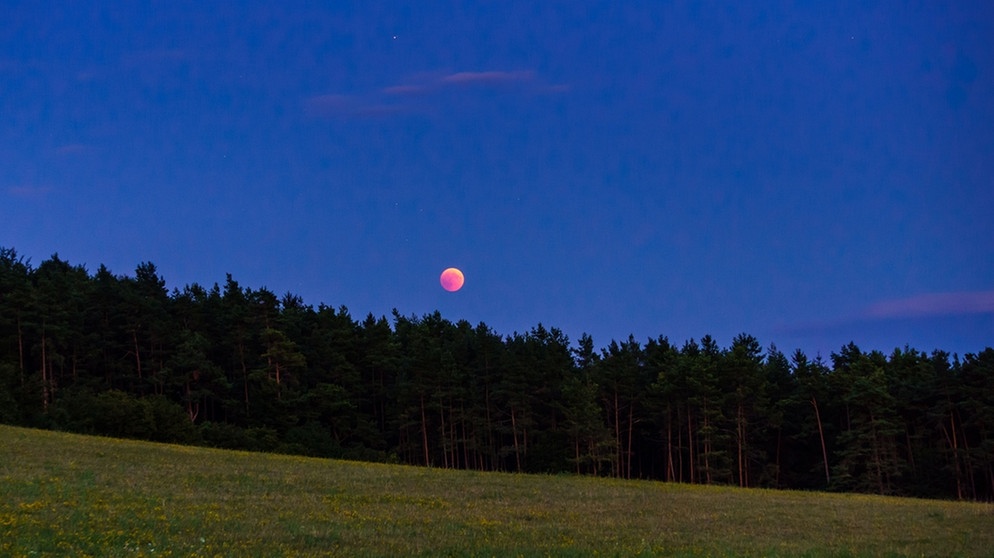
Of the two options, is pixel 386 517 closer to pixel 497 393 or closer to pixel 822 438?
pixel 497 393

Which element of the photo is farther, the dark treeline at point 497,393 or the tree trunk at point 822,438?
the tree trunk at point 822,438

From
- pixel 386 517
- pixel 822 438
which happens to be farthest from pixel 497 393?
pixel 386 517

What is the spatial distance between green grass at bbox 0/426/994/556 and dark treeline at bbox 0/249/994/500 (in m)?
44.5

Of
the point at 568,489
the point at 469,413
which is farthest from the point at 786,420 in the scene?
the point at 568,489

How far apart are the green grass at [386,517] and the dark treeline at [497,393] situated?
44.5 m

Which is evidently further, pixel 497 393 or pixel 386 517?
pixel 497 393

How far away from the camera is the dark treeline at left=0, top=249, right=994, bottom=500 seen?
89.4m

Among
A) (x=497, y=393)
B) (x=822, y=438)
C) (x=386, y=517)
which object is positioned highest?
(x=497, y=393)

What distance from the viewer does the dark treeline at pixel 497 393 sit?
89.4 meters

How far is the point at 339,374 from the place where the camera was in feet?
340

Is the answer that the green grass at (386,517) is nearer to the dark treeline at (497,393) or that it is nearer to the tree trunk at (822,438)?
the dark treeline at (497,393)

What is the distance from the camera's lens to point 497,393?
98.0 metres

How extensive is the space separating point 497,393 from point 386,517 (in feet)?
238

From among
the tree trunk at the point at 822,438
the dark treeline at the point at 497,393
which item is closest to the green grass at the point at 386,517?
the dark treeline at the point at 497,393
